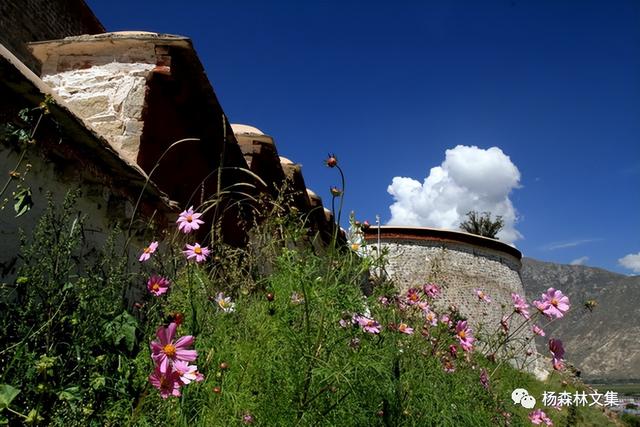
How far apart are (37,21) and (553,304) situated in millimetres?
10741

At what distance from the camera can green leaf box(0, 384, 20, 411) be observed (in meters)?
1.31

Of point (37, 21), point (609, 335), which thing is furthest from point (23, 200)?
point (609, 335)

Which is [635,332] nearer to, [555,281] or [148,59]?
[555,281]

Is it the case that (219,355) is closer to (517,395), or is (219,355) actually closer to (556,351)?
(556,351)

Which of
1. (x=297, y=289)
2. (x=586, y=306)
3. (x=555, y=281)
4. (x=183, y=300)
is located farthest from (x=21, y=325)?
(x=555, y=281)

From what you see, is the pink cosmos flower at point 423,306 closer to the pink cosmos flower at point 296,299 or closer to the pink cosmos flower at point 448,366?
the pink cosmos flower at point 448,366

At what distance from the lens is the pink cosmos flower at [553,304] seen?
2615 mm

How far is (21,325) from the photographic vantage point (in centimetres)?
165

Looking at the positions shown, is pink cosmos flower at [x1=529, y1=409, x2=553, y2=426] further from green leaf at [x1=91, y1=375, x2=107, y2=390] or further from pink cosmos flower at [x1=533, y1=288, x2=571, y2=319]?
green leaf at [x1=91, y1=375, x2=107, y2=390]

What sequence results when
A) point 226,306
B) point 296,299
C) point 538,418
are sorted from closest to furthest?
point 296,299, point 226,306, point 538,418

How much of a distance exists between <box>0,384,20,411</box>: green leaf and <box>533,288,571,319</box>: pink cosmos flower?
2.40m

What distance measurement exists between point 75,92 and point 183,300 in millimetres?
2330

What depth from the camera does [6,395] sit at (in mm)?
1345

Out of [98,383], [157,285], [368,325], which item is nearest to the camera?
[98,383]
